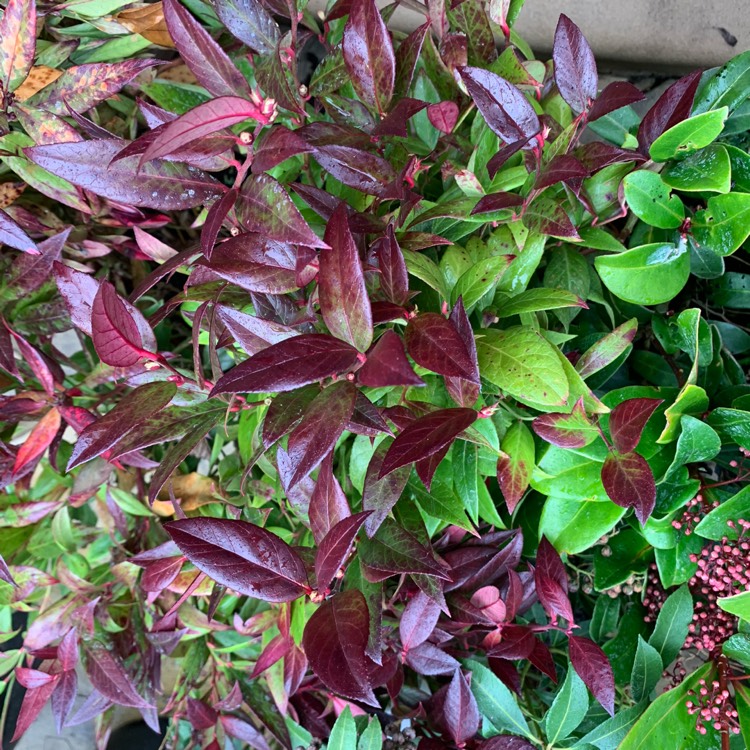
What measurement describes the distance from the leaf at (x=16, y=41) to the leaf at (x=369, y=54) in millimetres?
309

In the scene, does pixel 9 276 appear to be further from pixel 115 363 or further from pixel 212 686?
pixel 212 686

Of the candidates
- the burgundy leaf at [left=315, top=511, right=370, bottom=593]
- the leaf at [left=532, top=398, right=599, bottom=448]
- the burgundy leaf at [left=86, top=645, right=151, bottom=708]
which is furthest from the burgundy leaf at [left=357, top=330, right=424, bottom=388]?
the burgundy leaf at [left=86, top=645, right=151, bottom=708]

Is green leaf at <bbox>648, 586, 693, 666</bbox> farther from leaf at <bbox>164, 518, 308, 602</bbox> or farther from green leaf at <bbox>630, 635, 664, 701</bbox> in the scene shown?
leaf at <bbox>164, 518, 308, 602</bbox>

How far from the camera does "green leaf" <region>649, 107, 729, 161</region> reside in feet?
2.02

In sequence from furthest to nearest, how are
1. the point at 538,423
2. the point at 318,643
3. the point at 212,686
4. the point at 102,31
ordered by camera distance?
1. the point at 212,686
2. the point at 102,31
3. the point at 538,423
4. the point at 318,643

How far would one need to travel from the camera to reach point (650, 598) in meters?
0.83

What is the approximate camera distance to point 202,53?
522 millimetres

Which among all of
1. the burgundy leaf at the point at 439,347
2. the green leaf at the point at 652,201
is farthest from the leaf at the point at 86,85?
the green leaf at the point at 652,201

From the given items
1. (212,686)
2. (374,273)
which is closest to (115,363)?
(374,273)

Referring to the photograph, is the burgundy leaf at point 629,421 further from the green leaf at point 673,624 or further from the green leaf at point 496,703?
the green leaf at point 496,703

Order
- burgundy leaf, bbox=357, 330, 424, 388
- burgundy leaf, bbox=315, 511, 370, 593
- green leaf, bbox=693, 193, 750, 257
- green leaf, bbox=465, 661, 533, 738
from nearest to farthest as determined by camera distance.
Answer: burgundy leaf, bbox=357, 330, 424, 388 < burgundy leaf, bbox=315, 511, 370, 593 < green leaf, bbox=693, 193, 750, 257 < green leaf, bbox=465, 661, 533, 738

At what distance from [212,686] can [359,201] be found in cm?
70

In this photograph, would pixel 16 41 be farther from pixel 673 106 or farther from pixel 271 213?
pixel 673 106

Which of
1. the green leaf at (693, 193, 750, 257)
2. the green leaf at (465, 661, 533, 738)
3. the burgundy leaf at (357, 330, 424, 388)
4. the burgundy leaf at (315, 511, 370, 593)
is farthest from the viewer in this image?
the green leaf at (465, 661, 533, 738)
